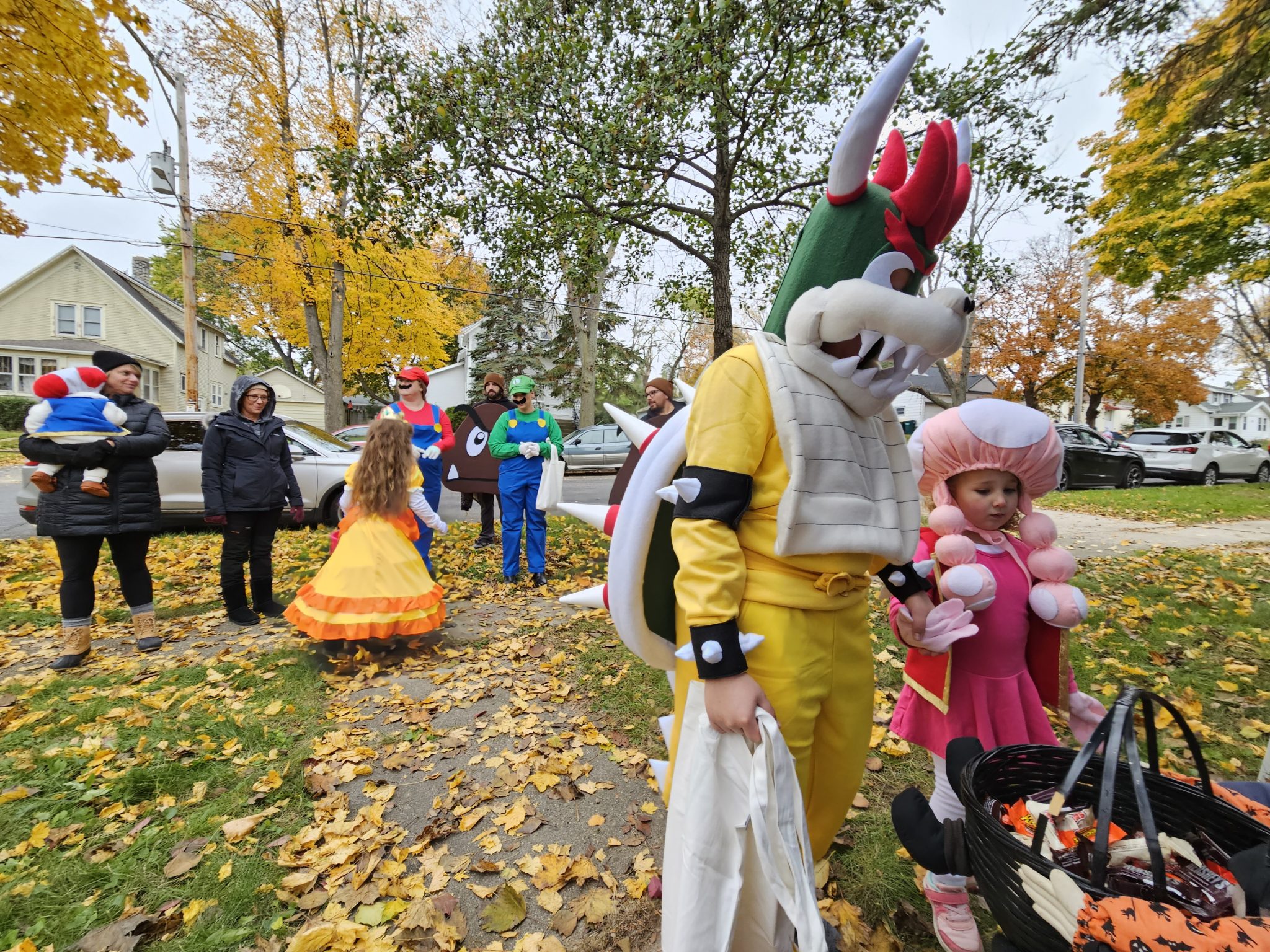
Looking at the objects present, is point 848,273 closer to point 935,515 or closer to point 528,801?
point 935,515

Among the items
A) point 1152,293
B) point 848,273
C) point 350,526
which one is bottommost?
point 350,526

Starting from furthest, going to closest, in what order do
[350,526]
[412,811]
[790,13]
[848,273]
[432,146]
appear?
[432,146] → [790,13] → [350,526] → [412,811] → [848,273]

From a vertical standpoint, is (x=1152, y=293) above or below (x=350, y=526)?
above

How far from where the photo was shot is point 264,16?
14.2m

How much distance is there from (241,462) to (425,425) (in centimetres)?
184

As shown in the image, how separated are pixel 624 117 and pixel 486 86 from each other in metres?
1.89

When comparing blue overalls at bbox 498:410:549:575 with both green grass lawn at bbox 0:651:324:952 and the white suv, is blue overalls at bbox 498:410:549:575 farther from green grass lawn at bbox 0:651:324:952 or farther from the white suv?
the white suv

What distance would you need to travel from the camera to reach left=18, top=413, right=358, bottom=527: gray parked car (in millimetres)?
8219

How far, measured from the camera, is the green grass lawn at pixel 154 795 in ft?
7.20

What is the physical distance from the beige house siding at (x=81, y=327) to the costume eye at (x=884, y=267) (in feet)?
112

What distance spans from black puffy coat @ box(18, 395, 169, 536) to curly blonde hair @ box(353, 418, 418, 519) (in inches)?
61.0

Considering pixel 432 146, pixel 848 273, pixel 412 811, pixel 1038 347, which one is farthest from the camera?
pixel 1038 347

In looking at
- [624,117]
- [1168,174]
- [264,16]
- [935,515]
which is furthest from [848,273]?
[264,16]

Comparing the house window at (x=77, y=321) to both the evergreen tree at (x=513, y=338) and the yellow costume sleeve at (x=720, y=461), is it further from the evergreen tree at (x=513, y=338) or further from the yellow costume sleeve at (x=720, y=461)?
the yellow costume sleeve at (x=720, y=461)
